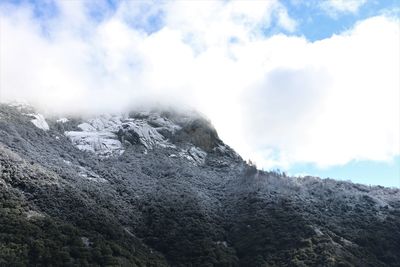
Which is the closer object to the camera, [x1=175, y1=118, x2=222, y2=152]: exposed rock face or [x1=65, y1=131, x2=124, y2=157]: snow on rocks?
[x1=65, y1=131, x2=124, y2=157]: snow on rocks

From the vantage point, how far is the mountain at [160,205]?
7638 cm

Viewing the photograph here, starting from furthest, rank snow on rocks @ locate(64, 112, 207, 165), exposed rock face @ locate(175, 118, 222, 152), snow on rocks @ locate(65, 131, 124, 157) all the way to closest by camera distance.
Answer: exposed rock face @ locate(175, 118, 222, 152) < snow on rocks @ locate(64, 112, 207, 165) < snow on rocks @ locate(65, 131, 124, 157)

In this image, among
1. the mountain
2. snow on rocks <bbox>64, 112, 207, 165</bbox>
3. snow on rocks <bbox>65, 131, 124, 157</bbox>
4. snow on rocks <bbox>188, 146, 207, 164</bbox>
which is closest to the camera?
the mountain

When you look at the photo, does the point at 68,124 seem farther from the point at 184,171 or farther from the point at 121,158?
the point at 184,171

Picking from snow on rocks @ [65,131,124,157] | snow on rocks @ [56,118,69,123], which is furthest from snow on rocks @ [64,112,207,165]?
snow on rocks @ [56,118,69,123]

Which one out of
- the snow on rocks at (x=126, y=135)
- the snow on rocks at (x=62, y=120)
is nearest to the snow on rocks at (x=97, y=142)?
the snow on rocks at (x=126, y=135)

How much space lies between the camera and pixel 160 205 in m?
97.6

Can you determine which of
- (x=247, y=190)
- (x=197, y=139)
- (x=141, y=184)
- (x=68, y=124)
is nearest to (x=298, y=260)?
(x=247, y=190)

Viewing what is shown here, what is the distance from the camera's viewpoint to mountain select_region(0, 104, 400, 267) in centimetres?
7638

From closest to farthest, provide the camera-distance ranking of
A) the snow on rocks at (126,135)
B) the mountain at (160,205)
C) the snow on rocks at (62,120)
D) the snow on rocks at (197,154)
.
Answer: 1. the mountain at (160,205)
2. the snow on rocks at (126,135)
3. the snow on rocks at (197,154)
4. the snow on rocks at (62,120)

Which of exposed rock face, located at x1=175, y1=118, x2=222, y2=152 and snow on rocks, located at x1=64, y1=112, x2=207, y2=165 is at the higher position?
exposed rock face, located at x1=175, y1=118, x2=222, y2=152

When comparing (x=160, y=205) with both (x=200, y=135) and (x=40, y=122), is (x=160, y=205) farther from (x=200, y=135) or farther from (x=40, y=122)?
(x=200, y=135)

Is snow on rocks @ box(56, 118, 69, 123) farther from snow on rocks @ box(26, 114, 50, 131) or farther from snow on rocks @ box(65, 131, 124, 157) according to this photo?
snow on rocks @ box(65, 131, 124, 157)

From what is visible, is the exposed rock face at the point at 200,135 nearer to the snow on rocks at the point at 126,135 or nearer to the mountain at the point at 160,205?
the mountain at the point at 160,205
